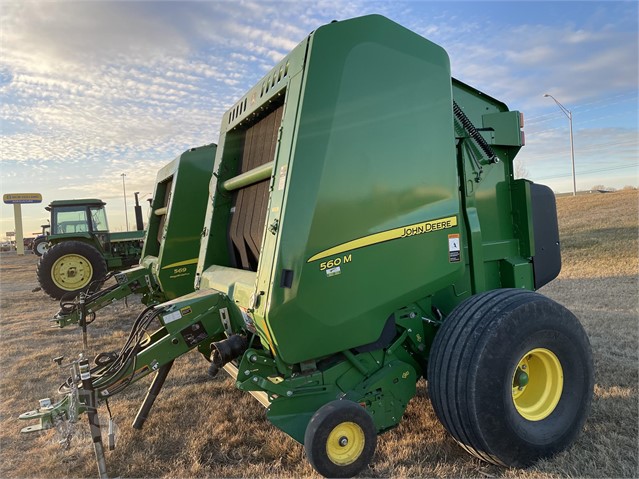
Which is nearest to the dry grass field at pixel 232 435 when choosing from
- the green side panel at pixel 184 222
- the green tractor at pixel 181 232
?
the green tractor at pixel 181 232

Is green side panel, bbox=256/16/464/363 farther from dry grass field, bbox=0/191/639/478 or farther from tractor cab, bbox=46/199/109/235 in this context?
tractor cab, bbox=46/199/109/235

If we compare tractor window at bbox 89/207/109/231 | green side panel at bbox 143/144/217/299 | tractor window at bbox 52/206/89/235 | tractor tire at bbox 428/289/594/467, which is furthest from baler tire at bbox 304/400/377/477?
tractor window at bbox 89/207/109/231

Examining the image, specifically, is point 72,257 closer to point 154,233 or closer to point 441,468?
point 154,233

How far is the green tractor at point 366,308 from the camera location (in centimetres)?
255

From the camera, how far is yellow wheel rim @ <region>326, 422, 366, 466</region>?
2.49m

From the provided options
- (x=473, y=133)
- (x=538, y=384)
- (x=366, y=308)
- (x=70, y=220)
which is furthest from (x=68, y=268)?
(x=538, y=384)

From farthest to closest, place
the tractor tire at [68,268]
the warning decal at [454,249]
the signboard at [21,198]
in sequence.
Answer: the signboard at [21,198]
the tractor tire at [68,268]
the warning decal at [454,249]

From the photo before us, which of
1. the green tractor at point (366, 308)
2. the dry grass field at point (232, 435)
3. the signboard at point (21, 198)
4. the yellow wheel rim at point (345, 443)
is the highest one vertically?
the signboard at point (21, 198)

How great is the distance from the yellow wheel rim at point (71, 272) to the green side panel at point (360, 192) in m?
9.77

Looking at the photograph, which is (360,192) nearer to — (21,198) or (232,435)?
(232,435)

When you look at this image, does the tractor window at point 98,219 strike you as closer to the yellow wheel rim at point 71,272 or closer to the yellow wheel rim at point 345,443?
the yellow wheel rim at point 71,272

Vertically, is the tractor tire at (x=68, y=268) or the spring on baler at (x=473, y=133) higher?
the spring on baler at (x=473, y=133)

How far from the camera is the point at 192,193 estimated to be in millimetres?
5785

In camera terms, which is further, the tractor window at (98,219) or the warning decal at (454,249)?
the tractor window at (98,219)
